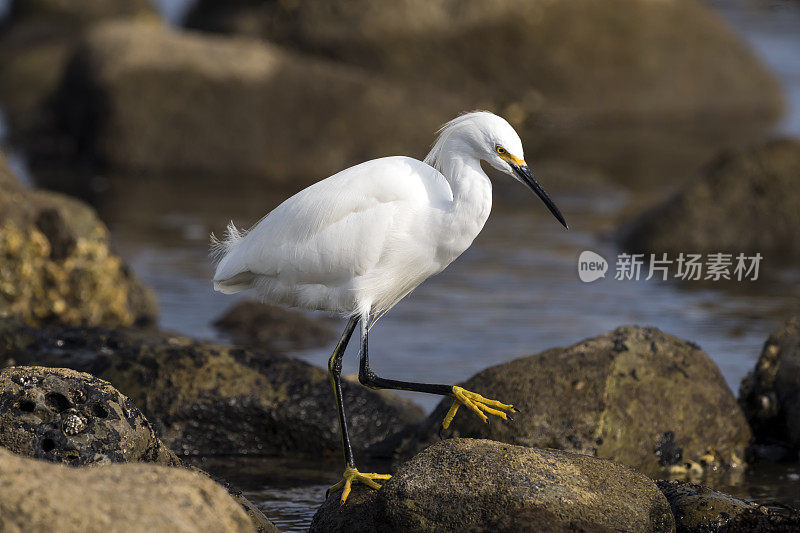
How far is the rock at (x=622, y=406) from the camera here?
7211 millimetres

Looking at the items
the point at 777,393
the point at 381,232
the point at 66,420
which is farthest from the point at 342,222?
the point at 777,393

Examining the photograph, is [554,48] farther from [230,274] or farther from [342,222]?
[342,222]

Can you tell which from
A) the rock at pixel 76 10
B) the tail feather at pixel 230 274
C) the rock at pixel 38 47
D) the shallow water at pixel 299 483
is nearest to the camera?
the shallow water at pixel 299 483

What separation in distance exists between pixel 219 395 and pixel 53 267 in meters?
2.83

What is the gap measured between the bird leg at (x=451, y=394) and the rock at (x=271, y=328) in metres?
3.75

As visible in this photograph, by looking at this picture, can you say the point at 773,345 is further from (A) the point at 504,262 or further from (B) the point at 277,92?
(B) the point at 277,92

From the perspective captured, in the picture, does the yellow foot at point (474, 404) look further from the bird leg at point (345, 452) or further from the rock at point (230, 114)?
the rock at point (230, 114)

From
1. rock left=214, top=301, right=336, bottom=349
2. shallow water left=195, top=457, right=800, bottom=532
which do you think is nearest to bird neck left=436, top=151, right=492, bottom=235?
shallow water left=195, top=457, right=800, bottom=532

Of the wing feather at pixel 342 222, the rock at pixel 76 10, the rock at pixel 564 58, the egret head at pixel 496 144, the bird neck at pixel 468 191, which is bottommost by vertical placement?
the wing feather at pixel 342 222

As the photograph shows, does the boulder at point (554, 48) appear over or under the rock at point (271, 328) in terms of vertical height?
over

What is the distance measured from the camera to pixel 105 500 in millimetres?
4211

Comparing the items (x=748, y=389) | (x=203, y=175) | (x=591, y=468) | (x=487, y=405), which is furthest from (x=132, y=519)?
(x=203, y=175)

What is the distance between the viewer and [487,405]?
266 inches

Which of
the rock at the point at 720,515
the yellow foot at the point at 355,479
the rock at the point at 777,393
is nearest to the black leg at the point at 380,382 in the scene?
the yellow foot at the point at 355,479
